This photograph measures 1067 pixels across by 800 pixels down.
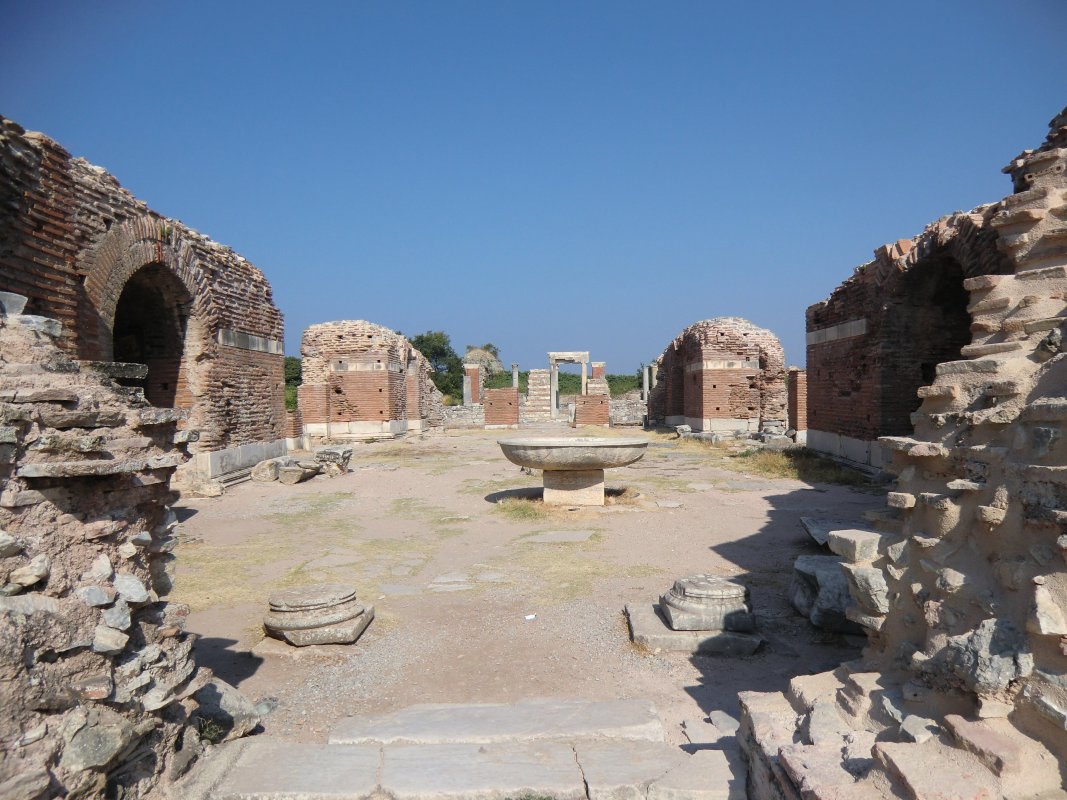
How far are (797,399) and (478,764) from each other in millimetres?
17654

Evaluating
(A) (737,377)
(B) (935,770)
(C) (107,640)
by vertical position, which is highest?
(A) (737,377)

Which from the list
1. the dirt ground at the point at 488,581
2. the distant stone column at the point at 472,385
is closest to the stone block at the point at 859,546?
the dirt ground at the point at 488,581

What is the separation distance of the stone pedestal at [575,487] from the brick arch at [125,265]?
585cm

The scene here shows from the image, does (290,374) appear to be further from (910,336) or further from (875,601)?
(875,601)

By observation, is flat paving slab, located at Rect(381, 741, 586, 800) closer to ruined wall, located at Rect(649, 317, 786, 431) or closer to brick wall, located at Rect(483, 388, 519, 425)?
ruined wall, located at Rect(649, 317, 786, 431)

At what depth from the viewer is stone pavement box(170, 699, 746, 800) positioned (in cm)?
253

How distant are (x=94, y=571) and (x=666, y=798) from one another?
2.42 metres

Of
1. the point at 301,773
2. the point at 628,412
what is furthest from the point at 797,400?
the point at 301,773

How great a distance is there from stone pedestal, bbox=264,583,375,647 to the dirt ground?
13 cm

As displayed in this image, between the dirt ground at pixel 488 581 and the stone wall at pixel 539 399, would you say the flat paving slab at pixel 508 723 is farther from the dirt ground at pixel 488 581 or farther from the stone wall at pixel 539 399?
the stone wall at pixel 539 399

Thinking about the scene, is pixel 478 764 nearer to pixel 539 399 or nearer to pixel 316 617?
pixel 316 617

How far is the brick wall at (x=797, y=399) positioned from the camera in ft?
60.0

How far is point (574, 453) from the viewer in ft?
28.3

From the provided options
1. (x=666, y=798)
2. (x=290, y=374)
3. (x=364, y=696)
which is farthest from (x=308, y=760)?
(x=290, y=374)
